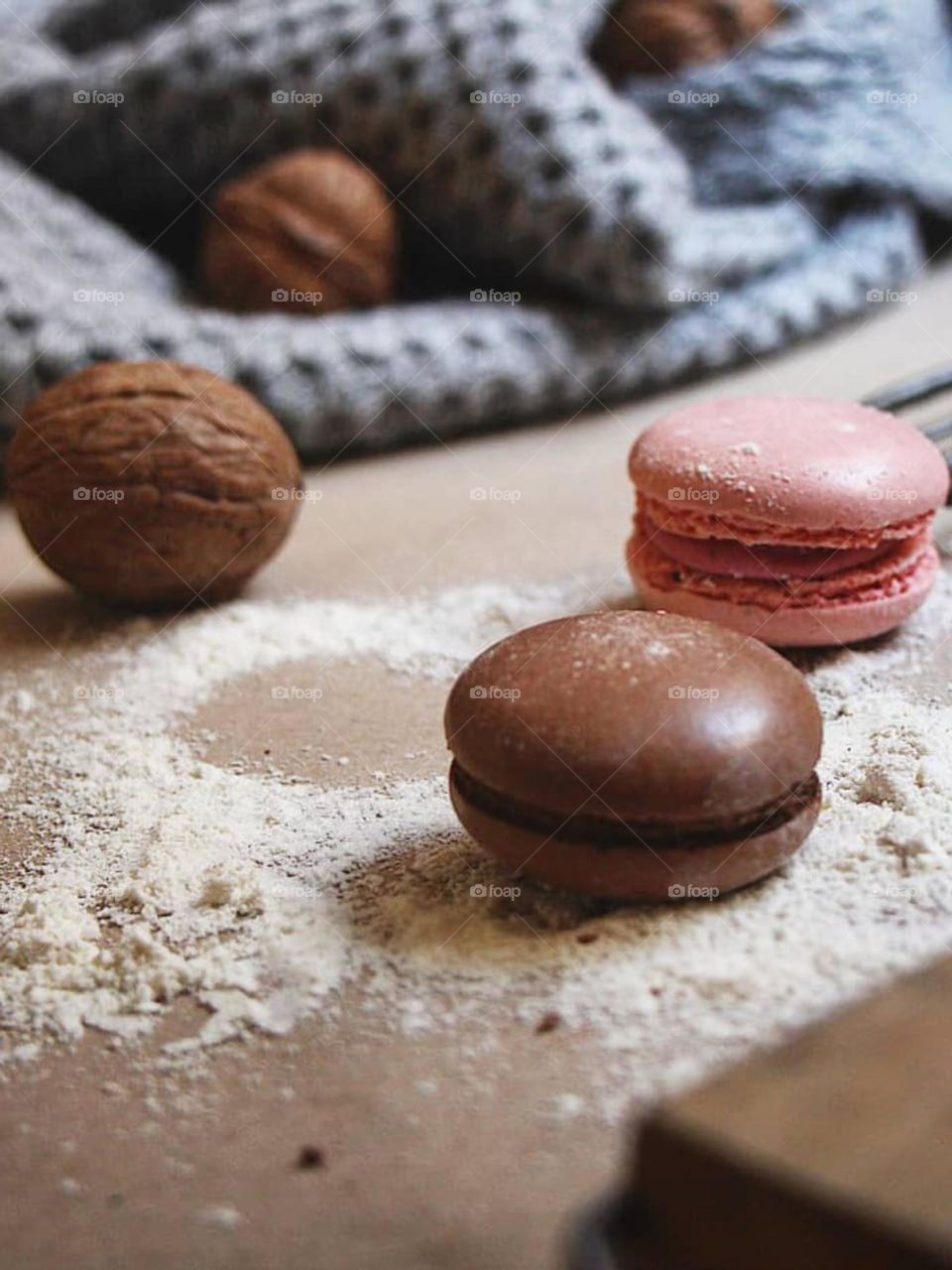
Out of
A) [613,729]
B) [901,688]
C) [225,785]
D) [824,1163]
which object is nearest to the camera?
[824,1163]

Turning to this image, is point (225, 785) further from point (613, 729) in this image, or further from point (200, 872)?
point (613, 729)

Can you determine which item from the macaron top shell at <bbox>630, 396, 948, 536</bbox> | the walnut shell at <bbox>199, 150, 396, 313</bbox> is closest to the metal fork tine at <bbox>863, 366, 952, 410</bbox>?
the macaron top shell at <bbox>630, 396, 948, 536</bbox>

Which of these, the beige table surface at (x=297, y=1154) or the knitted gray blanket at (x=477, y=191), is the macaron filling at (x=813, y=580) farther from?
the knitted gray blanket at (x=477, y=191)

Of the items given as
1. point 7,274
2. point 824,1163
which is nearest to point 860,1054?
point 824,1163

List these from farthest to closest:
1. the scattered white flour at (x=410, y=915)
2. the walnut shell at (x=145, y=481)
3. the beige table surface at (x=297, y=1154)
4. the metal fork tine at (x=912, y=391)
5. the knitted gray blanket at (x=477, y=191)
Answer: the knitted gray blanket at (x=477, y=191)
the metal fork tine at (x=912, y=391)
the walnut shell at (x=145, y=481)
the scattered white flour at (x=410, y=915)
the beige table surface at (x=297, y=1154)

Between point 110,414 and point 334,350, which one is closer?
point 110,414

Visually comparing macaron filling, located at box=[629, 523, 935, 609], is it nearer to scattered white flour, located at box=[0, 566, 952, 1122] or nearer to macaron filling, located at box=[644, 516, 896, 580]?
macaron filling, located at box=[644, 516, 896, 580]

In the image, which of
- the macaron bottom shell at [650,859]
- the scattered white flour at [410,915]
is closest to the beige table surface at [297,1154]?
the scattered white flour at [410,915]
